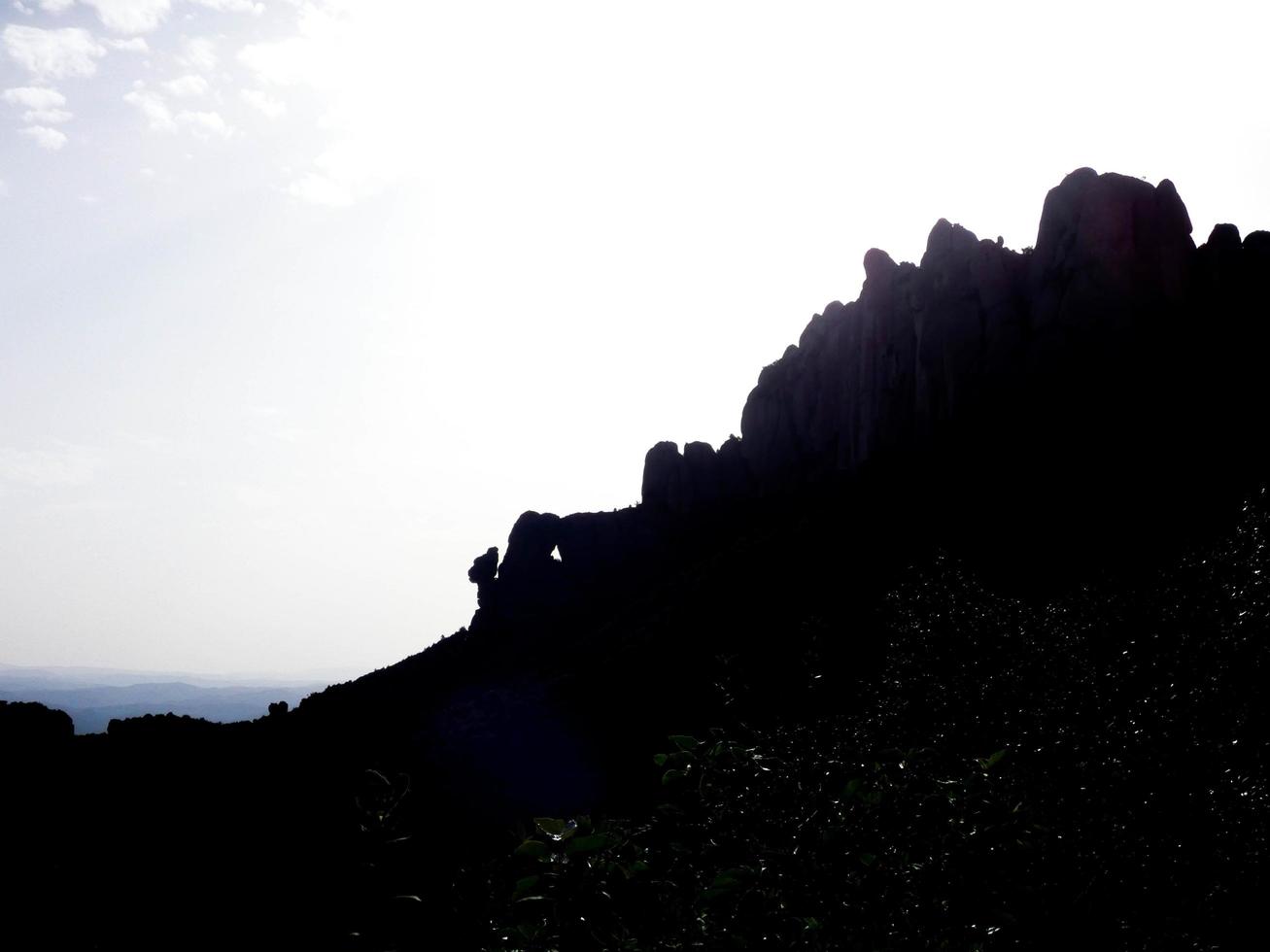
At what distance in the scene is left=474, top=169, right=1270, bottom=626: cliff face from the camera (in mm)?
51781

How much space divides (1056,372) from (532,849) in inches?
2591

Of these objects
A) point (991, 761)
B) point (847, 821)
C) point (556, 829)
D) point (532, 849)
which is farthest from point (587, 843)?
point (991, 761)

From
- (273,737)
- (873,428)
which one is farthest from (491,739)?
(873,428)

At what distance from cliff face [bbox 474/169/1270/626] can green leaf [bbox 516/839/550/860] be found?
48979mm

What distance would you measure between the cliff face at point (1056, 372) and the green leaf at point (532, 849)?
49.0m

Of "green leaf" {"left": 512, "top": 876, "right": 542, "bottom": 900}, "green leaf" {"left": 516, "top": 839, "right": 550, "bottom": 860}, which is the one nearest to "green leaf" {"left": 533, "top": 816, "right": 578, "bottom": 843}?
"green leaf" {"left": 516, "top": 839, "right": 550, "bottom": 860}

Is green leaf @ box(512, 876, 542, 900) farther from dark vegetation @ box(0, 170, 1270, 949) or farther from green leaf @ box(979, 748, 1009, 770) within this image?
green leaf @ box(979, 748, 1009, 770)

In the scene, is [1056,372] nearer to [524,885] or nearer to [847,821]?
[847,821]

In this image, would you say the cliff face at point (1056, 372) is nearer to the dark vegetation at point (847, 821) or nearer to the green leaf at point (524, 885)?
the dark vegetation at point (847, 821)

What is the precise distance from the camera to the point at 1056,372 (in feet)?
205

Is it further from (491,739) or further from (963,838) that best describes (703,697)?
(963,838)

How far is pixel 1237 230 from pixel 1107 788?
6999 centimetres

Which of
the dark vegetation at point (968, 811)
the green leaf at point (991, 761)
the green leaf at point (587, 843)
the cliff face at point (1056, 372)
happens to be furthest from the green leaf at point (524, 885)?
the cliff face at point (1056, 372)

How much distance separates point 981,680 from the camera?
6.24m
